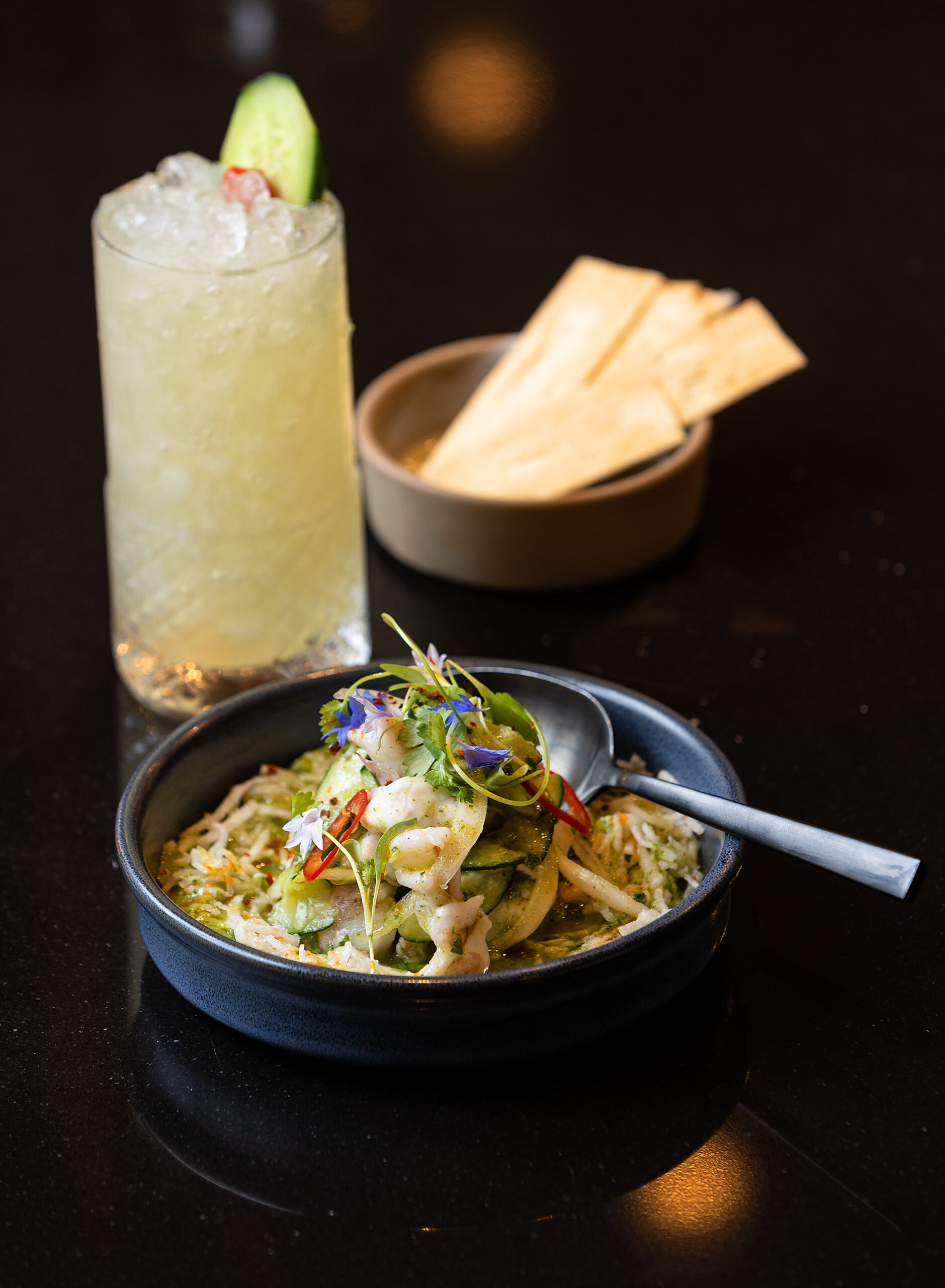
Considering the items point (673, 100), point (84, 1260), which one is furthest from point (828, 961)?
point (673, 100)

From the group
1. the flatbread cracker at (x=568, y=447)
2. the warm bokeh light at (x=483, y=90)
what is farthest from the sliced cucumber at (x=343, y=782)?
the warm bokeh light at (x=483, y=90)

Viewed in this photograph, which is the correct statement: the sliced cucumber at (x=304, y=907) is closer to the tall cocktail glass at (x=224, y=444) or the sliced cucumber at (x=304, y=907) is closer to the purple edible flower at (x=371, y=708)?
the purple edible flower at (x=371, y=708)

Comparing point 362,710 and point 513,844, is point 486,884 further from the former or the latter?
point 362,710

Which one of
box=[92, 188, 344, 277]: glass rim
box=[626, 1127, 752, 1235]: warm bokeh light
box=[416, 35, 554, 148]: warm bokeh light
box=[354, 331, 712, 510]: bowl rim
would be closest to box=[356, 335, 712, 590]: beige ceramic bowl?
box=[354, 331, 712, 510]: bowl rim

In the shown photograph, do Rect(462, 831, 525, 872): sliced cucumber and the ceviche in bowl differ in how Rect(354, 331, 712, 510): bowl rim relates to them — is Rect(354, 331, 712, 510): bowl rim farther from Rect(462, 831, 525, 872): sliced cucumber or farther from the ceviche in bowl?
Rect(462, 831, 525, 872): sliced cucumber

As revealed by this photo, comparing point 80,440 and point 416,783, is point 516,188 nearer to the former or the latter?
point 80,440

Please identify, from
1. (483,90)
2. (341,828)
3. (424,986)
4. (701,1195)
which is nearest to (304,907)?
(341,828)

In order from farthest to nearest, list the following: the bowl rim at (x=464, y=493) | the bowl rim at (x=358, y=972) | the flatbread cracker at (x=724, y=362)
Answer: the flatbread cracker at (x=724, y=362), the bowl rim at (x=464, y=493), the bowl rim at (x=358, y=972)
